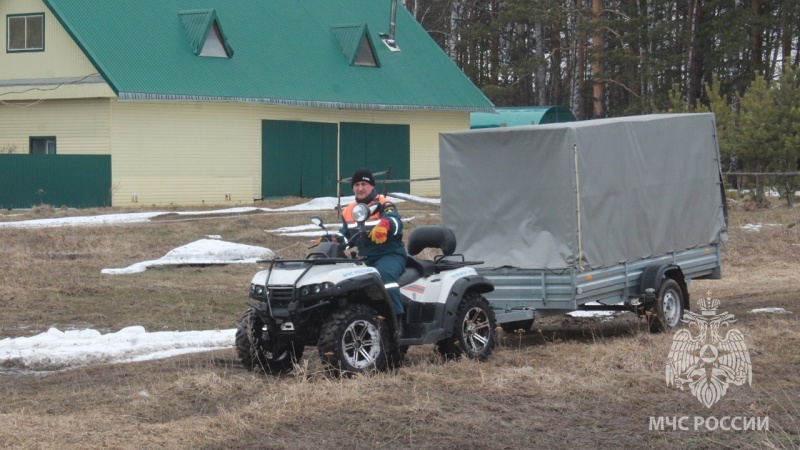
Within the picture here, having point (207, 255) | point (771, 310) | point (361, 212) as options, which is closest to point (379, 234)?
point (361, 212)

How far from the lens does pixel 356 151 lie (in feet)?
132

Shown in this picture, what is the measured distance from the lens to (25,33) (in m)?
34.7

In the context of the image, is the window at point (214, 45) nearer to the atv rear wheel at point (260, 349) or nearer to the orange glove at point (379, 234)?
the atv rear wheel at point (260, 349)

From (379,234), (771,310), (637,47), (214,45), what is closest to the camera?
(379,234)

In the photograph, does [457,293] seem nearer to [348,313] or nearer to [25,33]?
[348,313]

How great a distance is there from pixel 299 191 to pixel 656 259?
987 inches

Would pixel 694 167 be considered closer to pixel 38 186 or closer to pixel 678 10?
pixel 38 186

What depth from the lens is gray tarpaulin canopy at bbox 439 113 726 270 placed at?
1275 cm

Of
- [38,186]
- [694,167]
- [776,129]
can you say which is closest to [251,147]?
[38,186]

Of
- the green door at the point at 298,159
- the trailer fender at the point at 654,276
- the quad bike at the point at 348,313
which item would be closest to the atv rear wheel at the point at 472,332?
the quad bike at the point at 348,313

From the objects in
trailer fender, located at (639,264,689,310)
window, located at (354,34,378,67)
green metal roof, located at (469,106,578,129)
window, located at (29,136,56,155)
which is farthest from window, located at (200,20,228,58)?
trailer fender, located at (639,264,689,310)

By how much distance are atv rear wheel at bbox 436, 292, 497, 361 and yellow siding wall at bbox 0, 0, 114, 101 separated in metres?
23.3

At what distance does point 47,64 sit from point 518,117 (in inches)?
781

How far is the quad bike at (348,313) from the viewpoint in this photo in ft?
33.0
